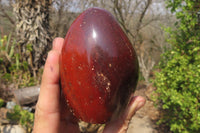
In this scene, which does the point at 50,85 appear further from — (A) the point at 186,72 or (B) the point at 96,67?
(A) the point at 186,72

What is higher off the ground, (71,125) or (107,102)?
(107,102)

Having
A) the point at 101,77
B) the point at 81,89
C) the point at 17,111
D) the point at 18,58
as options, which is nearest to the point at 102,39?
the point at 101,77

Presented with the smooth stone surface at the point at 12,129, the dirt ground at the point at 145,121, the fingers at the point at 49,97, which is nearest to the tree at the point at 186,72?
the dirt ground at the point at 145,121

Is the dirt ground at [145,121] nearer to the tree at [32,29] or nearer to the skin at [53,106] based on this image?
the tree at [32,29]

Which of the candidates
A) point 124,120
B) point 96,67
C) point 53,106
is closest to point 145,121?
point 124,120

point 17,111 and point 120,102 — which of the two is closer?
point 120,102

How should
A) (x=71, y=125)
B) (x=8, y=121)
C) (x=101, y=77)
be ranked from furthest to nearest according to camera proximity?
Answer: (x=8, y=121) → (x=71, y=125) → (x=101, y=77)

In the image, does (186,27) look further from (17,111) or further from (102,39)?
(17,111)
